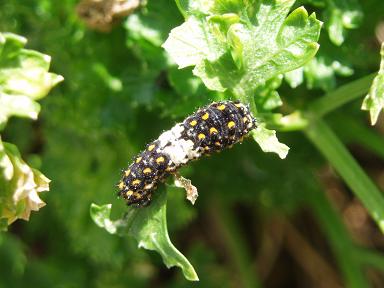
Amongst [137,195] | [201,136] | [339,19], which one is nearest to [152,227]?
[137,195]

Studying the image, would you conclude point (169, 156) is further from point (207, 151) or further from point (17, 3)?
point (17, 3)

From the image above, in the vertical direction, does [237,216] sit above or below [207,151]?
below

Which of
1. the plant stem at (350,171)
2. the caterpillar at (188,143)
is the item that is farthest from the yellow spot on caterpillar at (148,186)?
the plant stem at (350,171)

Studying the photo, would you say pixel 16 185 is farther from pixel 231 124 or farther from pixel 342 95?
pixel 342 95

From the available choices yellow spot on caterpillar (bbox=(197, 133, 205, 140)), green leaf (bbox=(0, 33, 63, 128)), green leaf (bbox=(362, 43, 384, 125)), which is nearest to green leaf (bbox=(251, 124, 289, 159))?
yellow spot on caterpillar (bbox=(197, 133, 205, 140))

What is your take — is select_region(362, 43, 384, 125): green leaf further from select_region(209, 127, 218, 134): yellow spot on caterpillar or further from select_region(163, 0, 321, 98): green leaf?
select_region(209, 127, 218, 134): yellow spot on caterpillar

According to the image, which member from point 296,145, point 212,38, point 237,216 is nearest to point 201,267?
point 237,216
